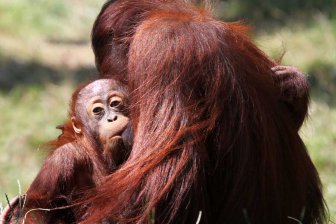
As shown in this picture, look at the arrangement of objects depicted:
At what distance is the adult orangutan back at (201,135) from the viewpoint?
3.27 m

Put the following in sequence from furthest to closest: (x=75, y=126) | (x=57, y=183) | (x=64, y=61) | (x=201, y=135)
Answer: (x=64, y=61)
(x=75, y=126)
(x=57, y=183)
(x=201, y=135)

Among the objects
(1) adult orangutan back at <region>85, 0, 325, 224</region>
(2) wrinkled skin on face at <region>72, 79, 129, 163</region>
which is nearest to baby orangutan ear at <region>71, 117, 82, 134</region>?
(2) wrinkled skin on face at <region>72, 79, 129, 163</region>

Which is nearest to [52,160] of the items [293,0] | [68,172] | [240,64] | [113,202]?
[68,172]

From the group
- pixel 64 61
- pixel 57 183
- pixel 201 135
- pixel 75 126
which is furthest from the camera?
pixel 64 61

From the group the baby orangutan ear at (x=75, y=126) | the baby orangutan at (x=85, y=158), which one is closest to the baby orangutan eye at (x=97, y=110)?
the baby orangutan at (x=85, y=158)

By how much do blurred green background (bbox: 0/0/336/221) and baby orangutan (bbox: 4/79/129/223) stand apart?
2.05 m

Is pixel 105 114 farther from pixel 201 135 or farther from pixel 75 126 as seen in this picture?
pixel 201 135

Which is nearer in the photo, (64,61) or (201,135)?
(201,135)

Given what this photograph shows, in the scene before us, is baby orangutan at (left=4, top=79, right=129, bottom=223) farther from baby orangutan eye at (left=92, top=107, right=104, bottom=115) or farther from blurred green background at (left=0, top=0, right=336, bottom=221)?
blurred green background at (left=0, top=0, right=336, bottom=221)

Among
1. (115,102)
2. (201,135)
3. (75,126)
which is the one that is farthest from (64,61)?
(201,135)

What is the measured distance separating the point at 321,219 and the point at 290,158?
41 cm

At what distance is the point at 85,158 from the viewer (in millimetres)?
3531

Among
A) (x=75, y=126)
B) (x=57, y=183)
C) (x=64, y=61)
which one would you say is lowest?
(x=57, y=183)

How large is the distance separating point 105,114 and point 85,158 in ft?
0.59
